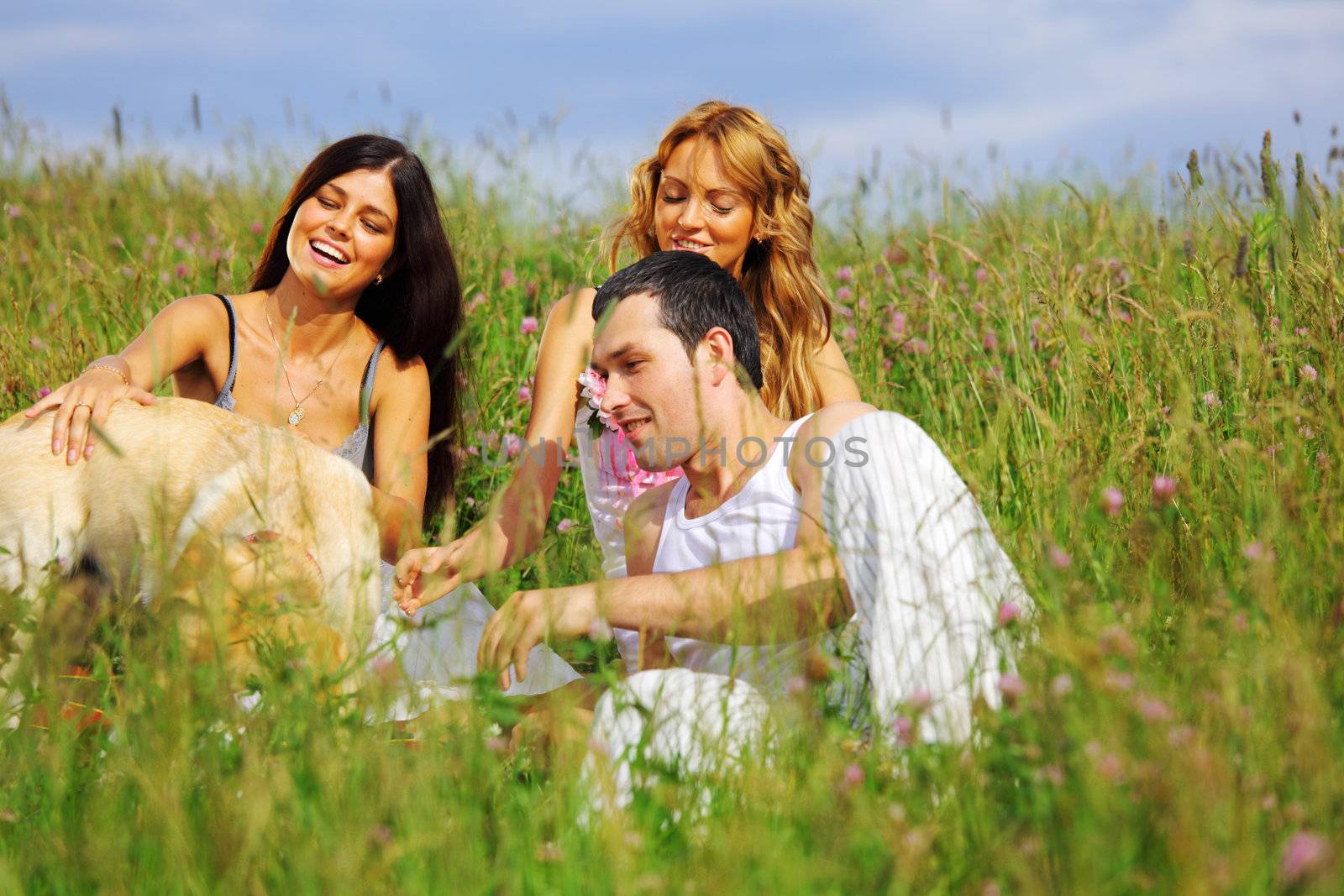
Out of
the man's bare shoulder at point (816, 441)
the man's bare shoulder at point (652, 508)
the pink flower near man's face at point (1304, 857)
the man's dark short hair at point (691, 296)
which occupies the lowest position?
the pink flower near man's face at point (1304, 857)

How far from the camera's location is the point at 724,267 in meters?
3.43

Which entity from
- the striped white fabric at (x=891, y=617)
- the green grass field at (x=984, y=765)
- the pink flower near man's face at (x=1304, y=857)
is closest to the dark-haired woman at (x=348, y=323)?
the green grass field at (x=984, y=765)

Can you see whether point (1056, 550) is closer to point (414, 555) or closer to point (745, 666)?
point (745, 666)

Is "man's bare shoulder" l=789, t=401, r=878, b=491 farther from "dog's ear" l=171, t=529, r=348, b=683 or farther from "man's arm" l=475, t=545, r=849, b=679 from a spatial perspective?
"dog's ear" l=171, t=529, r=348, b=683

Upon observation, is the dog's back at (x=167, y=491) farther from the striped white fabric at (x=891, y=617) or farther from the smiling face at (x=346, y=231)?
the striped white fabric at (x=891, y=617)

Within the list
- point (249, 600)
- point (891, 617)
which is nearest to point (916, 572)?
point (891, 617)

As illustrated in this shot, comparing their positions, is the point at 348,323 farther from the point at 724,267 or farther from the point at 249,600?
the point at 249,600

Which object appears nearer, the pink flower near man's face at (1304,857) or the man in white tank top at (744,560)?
the pink flower near man's face at (1304,857)

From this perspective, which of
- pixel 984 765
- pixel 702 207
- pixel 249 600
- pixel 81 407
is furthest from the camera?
pixel 702 207

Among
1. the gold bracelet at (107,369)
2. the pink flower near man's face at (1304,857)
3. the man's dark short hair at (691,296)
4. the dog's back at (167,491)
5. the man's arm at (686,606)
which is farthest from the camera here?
the gold bracelet at (107,369)

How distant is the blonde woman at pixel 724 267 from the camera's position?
10.7ft

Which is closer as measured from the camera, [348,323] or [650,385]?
[650,385]

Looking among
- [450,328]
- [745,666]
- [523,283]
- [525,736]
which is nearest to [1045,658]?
[745,666]

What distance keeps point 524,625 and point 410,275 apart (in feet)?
6.22
